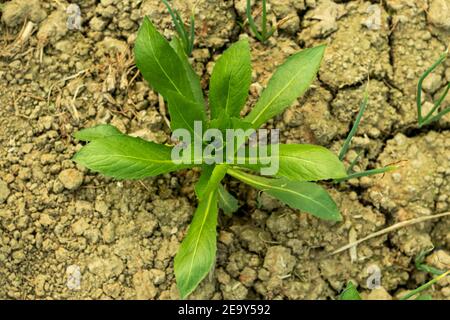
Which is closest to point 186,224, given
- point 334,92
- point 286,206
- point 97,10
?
point 286,206

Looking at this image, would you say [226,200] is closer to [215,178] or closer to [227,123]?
[215,178]

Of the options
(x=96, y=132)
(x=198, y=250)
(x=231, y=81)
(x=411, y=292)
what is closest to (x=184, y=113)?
(x=231, y=81)

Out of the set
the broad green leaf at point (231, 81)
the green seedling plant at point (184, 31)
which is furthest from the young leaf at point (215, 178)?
the green seedling plant at point (184, 31)

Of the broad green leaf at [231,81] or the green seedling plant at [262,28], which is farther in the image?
the green seedling plant at [262,28]

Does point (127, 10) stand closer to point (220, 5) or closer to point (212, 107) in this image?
point (220, 5)

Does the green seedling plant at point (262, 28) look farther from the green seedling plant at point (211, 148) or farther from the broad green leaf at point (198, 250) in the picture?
the broad green leaf at point (198, 250)

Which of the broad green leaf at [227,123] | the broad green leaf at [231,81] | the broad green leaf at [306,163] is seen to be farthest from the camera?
the broad green leaf at [231,81]

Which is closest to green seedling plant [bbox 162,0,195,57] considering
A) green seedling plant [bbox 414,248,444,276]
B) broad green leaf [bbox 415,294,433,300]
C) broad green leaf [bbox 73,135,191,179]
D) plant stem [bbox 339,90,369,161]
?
broad green leaf [bbox 73,135,191,179]

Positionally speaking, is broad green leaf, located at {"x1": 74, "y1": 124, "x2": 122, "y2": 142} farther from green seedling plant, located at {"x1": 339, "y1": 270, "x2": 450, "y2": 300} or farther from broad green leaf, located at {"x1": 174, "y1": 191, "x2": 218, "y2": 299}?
green seedling plant, located at {"x1": 339, "y1": 270, "x2": 450, "y2": 300}
